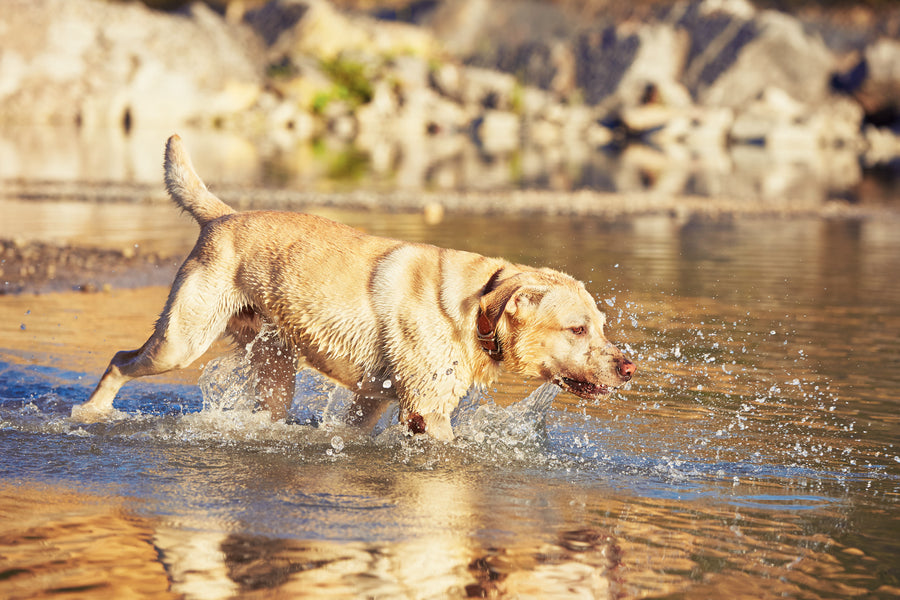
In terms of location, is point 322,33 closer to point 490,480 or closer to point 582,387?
point 582,387

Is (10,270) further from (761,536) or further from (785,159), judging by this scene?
(785,159)

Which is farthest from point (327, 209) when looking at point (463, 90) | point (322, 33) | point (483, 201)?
point (322, 33)

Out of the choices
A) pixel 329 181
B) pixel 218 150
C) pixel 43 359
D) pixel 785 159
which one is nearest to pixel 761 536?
pixel 43 359

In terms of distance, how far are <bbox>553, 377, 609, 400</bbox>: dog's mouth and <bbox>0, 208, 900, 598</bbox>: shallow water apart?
407 mm

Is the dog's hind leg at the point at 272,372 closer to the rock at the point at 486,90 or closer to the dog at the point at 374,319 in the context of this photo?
the dog at the point at 374,319

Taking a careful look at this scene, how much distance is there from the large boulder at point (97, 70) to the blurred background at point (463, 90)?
7 cm

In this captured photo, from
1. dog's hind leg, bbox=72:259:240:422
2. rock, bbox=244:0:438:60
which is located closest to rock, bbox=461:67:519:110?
rock, bbox=244:0:438:60

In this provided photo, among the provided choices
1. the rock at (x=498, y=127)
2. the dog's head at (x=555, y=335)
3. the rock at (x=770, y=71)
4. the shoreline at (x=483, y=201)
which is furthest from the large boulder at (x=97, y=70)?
the dog's head at (x=555, y=335)

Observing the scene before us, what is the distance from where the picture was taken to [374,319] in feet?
19.1

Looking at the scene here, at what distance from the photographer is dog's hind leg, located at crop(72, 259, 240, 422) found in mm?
6008

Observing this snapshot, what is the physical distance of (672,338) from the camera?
874cm

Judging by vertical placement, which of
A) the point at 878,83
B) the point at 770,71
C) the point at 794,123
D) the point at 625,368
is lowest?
the point at 625,368

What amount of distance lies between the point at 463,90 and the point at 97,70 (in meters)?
13.8

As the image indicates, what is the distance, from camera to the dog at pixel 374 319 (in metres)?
5.64
